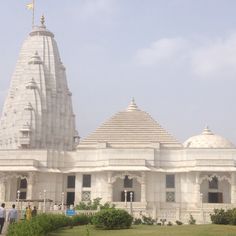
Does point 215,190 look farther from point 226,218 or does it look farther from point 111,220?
point 111,220

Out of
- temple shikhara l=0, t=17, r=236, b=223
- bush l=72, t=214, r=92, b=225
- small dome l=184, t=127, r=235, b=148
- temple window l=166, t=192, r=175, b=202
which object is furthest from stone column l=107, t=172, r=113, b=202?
bush l=72, t=214, r=92, b=225

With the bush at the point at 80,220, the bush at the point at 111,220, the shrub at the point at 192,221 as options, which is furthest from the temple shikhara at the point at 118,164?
the bush at the point at 111,220

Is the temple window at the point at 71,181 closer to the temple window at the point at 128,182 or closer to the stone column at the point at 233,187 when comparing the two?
the temple window at the point at 128,182

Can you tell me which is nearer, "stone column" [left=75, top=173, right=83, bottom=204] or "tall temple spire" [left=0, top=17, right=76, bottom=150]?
"stone column" [left=75, top=173, right=83, bottom=204]

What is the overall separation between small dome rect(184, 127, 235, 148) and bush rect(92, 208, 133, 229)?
29455 mm

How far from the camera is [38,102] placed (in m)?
57.1

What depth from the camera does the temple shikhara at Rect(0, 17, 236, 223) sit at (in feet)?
159

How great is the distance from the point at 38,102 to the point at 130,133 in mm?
12471

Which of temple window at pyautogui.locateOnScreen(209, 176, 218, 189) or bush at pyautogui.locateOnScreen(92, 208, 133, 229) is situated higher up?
temple window at pyautogui.locateOnScreen(209, 176, 218, 189)

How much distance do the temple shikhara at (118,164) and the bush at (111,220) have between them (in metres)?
19.1

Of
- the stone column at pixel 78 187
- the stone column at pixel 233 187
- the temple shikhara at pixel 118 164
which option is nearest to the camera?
the stone column at pixel 233 187

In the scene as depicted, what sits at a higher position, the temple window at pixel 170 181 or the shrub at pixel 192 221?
the temple window at pixel 170 181

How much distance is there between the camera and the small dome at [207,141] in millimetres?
53438

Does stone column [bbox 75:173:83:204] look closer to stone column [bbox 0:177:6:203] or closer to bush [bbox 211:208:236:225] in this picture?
stone column [bbox 0:177:6:203]
